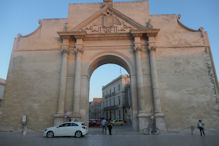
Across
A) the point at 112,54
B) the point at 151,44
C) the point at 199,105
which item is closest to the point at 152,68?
the point at 151,44

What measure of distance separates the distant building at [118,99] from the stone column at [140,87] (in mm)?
20924

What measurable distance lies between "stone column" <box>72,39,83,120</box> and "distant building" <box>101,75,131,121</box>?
21.7 m

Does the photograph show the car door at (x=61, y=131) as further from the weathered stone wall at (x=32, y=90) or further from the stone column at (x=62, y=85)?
the weathered stone wall at (x=32, y=90)

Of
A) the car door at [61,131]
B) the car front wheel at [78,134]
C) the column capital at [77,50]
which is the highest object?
the column capital at [77,50]

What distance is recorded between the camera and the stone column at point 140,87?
46.4 feet

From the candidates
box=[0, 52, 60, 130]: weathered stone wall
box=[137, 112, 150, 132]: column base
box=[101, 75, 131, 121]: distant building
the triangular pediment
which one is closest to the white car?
box=[0, 52, 60, 130]: weathered stone wall

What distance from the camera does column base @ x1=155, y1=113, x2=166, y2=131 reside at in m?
13.7

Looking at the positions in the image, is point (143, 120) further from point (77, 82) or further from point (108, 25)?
point (108, 25)

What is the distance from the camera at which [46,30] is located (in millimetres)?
18312

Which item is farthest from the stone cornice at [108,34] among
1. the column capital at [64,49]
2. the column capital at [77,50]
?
the column capital at [77,50]

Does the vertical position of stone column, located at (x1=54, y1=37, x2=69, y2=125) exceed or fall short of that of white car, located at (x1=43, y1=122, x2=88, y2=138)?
it exceeds it

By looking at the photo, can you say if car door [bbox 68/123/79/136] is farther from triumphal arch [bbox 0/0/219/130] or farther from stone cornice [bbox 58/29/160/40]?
stone cornice [bbox 58/29/160/40]

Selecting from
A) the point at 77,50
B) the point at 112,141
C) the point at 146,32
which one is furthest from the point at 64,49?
the point at 112,141

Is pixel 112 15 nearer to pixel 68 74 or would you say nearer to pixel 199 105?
pixel 68 74
